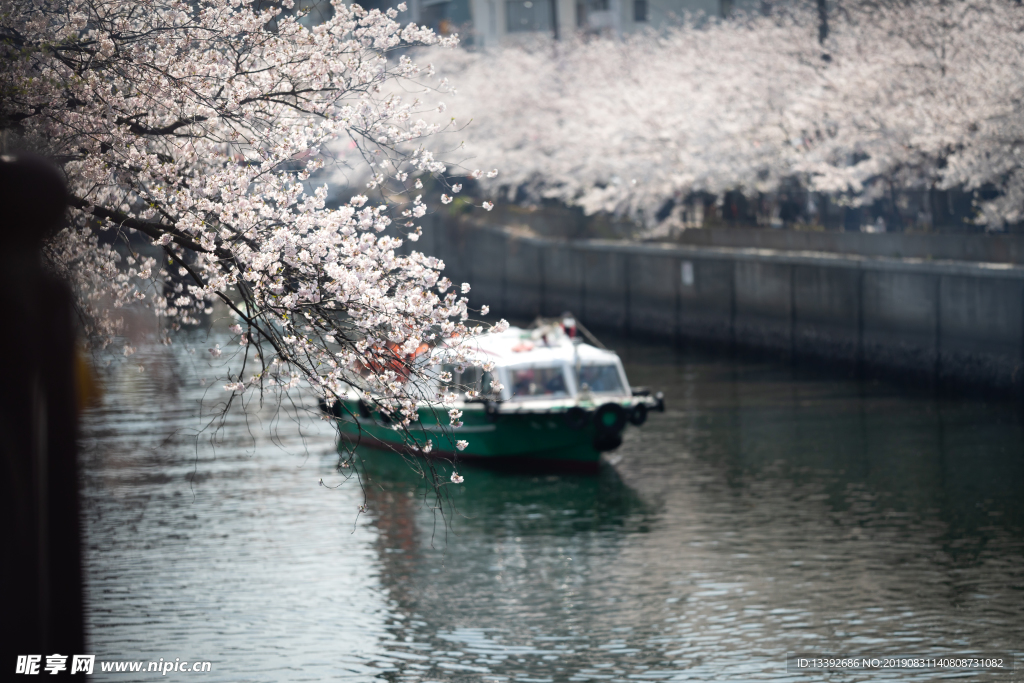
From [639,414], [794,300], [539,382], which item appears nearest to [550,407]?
[539,382]

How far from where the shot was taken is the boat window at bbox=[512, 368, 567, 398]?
885 inches

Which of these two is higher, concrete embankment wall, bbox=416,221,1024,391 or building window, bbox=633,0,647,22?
building window, bbox=633,0,647,22

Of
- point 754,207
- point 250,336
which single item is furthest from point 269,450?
point 754,207

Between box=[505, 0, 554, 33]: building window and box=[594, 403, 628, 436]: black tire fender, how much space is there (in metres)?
56.5

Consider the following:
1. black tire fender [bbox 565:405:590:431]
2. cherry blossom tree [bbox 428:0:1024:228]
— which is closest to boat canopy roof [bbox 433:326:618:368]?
black tire fender [bbox 565:405:590:431]

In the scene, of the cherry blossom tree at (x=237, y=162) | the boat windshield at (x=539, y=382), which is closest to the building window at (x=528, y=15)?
the boat windshield at (x=539, y=382)

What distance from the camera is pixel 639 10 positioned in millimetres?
71562

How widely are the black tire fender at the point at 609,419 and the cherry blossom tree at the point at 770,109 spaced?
19.3 ft

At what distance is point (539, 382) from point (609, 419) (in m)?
1.68

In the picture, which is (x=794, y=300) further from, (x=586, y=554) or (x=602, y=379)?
(x=586, y=554)

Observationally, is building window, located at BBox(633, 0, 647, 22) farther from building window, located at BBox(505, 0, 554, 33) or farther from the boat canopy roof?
the boat canopy roof

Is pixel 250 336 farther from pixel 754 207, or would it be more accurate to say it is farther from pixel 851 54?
pixel 754 207

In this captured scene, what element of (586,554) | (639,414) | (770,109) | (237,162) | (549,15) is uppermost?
(549,15)

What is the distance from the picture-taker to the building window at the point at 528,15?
75000 millimetres
